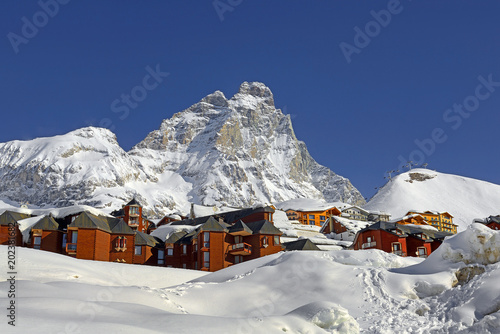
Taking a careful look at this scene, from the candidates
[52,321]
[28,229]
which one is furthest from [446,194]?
[52,321]

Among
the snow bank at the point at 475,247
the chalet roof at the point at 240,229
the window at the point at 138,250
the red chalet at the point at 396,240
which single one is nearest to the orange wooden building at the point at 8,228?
the window at the point at 138,250

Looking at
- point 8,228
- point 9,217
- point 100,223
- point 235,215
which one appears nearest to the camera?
point 100,223

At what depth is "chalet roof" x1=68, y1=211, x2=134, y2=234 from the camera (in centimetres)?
5959

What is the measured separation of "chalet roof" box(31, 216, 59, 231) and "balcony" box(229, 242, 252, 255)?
2247 cm

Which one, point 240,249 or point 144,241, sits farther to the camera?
point 144,241

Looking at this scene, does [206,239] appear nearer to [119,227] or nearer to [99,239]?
[119,227]

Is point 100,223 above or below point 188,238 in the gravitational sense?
above

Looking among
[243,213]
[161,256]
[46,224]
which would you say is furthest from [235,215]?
[46,224]

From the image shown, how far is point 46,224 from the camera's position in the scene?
205 feet

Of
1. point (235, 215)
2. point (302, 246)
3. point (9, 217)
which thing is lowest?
point (302, 246)

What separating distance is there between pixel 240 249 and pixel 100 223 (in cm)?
1815

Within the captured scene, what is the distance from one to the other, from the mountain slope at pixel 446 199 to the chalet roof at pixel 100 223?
11787 centimetres

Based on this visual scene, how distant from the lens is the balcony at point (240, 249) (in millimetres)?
65500

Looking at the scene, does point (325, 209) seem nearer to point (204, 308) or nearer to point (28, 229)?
point (28, 229)
